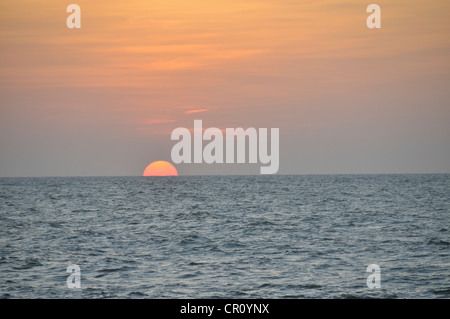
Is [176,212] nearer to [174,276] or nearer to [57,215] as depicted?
[57,215]

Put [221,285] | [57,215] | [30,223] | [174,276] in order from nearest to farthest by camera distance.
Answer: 1. [221,285]
2. [174,276]
3. [30,223]
4. [57,215]

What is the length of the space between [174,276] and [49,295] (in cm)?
461

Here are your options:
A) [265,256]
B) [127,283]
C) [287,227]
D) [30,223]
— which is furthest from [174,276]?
[30,223]

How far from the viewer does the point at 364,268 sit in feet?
72.9
